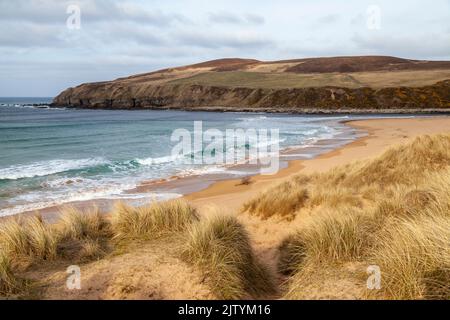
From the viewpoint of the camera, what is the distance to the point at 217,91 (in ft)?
327

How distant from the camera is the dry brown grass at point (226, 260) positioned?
456 centimetres

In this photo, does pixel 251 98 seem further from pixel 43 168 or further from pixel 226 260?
pixel 226 260

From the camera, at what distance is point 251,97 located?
3632 inches

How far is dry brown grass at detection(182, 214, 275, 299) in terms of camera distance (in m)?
4.56

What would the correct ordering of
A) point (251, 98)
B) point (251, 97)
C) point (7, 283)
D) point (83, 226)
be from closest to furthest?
point (7, 283)
point (83, 226)
point (251, 98)
point (251, 97)

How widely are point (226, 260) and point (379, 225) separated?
7.62 ft

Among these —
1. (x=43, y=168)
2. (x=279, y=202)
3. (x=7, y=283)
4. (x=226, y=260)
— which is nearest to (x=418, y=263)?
(x=226, y=260)

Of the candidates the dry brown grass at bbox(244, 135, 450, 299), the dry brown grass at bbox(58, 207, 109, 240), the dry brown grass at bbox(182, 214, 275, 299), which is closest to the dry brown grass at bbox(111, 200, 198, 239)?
the dry brown grass at bbox(58, 207, 109, 240)

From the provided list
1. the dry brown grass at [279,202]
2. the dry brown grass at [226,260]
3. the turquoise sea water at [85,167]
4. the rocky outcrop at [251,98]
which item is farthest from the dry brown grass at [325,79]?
the dry brown grass at [226,260]

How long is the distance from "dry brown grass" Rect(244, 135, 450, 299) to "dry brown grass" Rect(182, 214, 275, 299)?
43 centimetres

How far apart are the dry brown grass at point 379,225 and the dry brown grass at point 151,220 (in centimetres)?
166

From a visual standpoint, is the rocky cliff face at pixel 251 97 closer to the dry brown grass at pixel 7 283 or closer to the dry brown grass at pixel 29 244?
the dry brown grass at pixel 29 244

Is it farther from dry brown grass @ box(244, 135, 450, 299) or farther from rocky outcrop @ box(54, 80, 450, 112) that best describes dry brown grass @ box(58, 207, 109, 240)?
rocky outcrop @ box(54, 80, 450, 112)

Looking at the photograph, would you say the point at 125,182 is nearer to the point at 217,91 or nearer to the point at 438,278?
the point at 438,278
